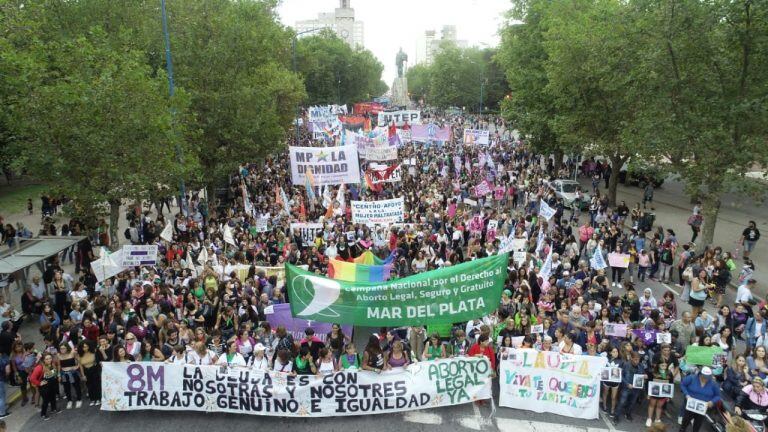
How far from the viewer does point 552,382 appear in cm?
906

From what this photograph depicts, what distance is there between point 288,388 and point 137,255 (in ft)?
22.3

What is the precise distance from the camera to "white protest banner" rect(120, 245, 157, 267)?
13.5 meters

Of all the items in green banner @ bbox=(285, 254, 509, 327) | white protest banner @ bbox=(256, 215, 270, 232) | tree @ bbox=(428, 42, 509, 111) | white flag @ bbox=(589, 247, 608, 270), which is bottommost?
white flag @ bbox=(589, 247, 608, 270)

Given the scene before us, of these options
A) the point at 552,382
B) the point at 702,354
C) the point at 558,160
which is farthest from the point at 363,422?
the point at 558,160

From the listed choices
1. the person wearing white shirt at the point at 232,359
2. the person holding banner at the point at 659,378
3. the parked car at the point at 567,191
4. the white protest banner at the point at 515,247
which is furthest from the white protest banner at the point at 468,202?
the person wearing white shirt at the point at 232,359

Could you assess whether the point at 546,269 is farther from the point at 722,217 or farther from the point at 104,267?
the point at 722,217

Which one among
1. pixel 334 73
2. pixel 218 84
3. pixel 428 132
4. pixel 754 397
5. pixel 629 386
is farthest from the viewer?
pixel 334 73

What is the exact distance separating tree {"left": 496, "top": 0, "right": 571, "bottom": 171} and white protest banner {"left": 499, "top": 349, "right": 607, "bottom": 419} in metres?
20.1

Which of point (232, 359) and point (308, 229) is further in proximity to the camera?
point (308, 229)

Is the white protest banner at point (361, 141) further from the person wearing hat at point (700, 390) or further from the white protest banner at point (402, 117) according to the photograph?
the person wearing hat at point (700, 390)

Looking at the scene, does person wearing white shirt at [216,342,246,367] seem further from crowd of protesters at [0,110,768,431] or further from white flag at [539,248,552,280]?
white flag at [539,248,552,280]

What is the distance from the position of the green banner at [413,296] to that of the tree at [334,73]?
192ft

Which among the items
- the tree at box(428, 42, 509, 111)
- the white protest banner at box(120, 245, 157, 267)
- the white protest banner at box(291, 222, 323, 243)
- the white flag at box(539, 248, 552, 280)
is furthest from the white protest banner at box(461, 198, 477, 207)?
the tree at box(428, 42, 509, 111)

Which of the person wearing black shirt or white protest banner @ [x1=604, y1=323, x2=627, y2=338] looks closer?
white protest banner @ [x1=604, y1=323, x2=627, y2=338]
